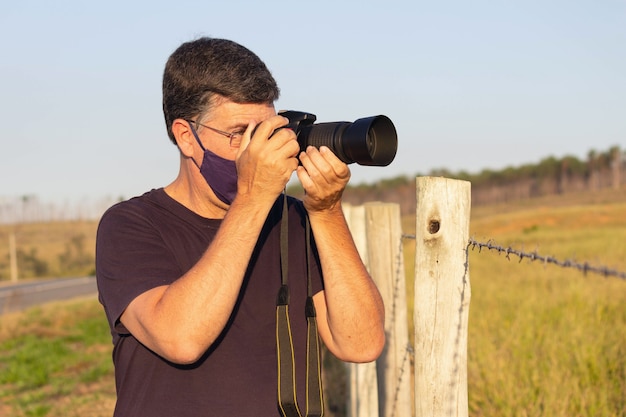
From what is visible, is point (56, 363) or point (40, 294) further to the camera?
point (40, 294)

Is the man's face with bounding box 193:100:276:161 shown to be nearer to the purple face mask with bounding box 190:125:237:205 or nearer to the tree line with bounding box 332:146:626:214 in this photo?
the purple face mask with bounding box 190:125:237:205

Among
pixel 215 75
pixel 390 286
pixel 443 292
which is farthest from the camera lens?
pixel 390 286

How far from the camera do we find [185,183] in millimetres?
2227

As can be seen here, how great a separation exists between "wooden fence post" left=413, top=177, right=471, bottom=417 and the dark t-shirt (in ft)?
1.25

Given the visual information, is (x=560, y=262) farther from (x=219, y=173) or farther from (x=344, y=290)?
(x=219, y=173)

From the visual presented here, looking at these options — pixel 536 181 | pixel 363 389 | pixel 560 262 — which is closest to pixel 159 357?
pixel 560 262

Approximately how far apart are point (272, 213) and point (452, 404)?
76 centimetres

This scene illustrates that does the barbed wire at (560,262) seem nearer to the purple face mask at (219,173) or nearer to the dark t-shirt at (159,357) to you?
the dark t-shirt at (159,357)

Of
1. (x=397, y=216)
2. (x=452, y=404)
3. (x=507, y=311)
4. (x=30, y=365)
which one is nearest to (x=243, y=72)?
(x=452, y=404)

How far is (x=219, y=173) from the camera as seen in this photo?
2137 millimetres

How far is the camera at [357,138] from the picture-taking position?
6.35 ft

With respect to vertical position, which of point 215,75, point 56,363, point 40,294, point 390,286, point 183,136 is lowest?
point 40,294

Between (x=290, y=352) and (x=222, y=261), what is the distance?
0.35 metres

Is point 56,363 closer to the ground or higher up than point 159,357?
closer to the ground
